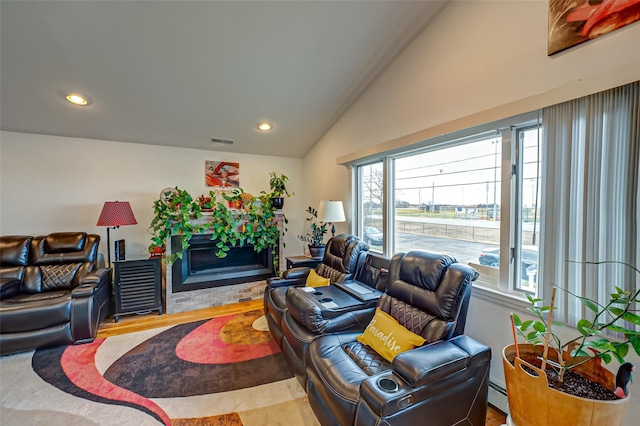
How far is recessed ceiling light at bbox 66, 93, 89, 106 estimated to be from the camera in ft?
8.94

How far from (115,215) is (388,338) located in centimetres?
336

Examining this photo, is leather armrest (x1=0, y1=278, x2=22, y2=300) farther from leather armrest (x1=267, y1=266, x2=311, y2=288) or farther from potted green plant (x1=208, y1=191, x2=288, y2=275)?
leather armrest (x1=267, y1=266, x2=311, y2=288)

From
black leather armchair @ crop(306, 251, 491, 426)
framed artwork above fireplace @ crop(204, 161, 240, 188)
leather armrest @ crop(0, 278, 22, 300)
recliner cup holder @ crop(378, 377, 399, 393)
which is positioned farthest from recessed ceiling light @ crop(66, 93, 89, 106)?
recliner cup holder @ crop(378, 377, 399, 393)

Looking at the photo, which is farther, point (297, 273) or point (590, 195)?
point (297, 273)

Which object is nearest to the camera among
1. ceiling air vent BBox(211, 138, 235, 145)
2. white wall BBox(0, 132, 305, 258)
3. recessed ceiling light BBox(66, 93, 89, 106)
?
recessed ceiling light BBox(66, 93, 89, 106)

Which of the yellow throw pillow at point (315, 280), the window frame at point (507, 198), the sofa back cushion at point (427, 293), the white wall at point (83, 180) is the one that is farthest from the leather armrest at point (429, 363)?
the white wall at point (83, 180)

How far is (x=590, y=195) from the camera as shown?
1.35 metres

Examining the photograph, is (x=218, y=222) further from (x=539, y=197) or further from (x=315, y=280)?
(x=539, y=197)

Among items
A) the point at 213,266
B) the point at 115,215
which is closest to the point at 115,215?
the point at 115,215

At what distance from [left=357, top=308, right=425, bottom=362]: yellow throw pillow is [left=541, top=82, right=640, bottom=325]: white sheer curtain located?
2.77 ft

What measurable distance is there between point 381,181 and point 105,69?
10.1 ft

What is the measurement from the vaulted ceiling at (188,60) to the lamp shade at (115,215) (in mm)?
1050

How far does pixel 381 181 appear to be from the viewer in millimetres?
3139

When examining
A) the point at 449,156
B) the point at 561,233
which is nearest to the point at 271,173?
the point at 449,156
